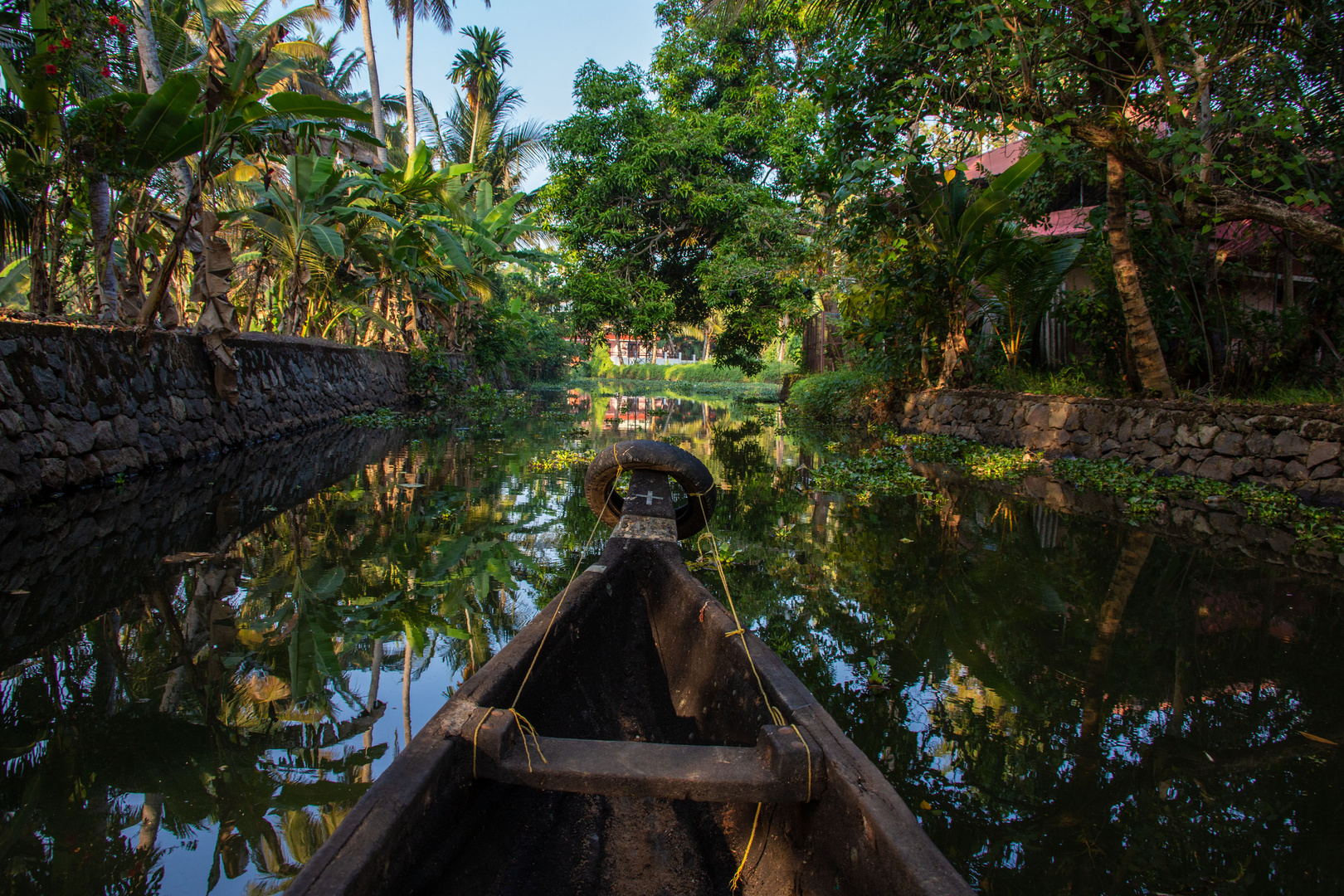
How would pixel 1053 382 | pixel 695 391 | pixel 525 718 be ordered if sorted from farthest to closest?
pixel 695 391 < pixel 1053 382 < pixel 525 718

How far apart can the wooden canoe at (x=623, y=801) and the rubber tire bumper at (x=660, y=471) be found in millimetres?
1470

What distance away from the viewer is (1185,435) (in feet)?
23.6

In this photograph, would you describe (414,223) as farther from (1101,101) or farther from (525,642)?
(525,642)

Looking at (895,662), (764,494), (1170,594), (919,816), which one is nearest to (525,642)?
(919,816)

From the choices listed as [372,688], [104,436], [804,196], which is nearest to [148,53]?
[104,436]

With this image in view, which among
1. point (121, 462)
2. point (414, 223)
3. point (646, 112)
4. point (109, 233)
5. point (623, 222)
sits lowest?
point (121, 462)

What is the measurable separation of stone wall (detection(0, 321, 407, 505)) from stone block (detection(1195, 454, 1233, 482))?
388 inches

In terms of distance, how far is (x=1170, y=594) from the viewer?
4.08 metres

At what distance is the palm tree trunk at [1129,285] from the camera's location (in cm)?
708

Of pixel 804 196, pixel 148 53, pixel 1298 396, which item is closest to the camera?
pixel 1298 396

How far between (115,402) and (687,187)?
11859 millimetres

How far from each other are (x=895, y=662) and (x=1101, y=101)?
725 cm

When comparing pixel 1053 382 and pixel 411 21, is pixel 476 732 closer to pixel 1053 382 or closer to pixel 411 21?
pixel 1053 382

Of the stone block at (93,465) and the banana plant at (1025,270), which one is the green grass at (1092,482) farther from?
the stone block at (93,465)
